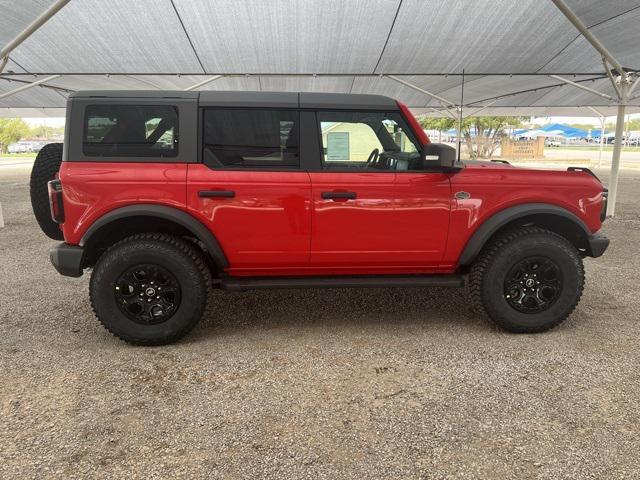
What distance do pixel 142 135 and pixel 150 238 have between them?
2.40ft

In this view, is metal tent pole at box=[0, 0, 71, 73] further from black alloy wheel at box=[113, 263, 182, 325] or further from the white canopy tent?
black alloy wheel at box=[113, 263, 182, 325]

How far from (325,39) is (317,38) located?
0.49 feet

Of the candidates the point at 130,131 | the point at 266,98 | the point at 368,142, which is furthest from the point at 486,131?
the point at 130,131

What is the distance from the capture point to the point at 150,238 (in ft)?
10.9

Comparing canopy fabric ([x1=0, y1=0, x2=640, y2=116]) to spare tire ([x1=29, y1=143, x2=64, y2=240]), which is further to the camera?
canopy fabric ([x1=0, y1=0, x2=640, y2=116])

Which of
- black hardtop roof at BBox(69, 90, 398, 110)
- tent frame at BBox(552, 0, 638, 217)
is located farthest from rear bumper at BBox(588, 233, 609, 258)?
tent frame at BBox(552, 0, 638, 217)

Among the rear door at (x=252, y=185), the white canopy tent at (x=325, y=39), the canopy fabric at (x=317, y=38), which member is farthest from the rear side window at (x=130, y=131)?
the canopy fabric at (x=317, y=38)

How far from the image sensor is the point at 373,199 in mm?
3338

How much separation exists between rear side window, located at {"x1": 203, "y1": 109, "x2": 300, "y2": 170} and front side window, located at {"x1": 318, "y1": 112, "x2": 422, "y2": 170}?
10.1 inches

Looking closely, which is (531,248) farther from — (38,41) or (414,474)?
(38,41)

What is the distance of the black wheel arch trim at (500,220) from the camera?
342 centimetres

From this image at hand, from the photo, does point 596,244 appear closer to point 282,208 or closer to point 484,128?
point 282,208

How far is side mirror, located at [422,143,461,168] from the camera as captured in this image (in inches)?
125

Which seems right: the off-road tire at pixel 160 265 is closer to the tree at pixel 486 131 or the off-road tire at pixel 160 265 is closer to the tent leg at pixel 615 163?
the tent leg at pixel 615 163
